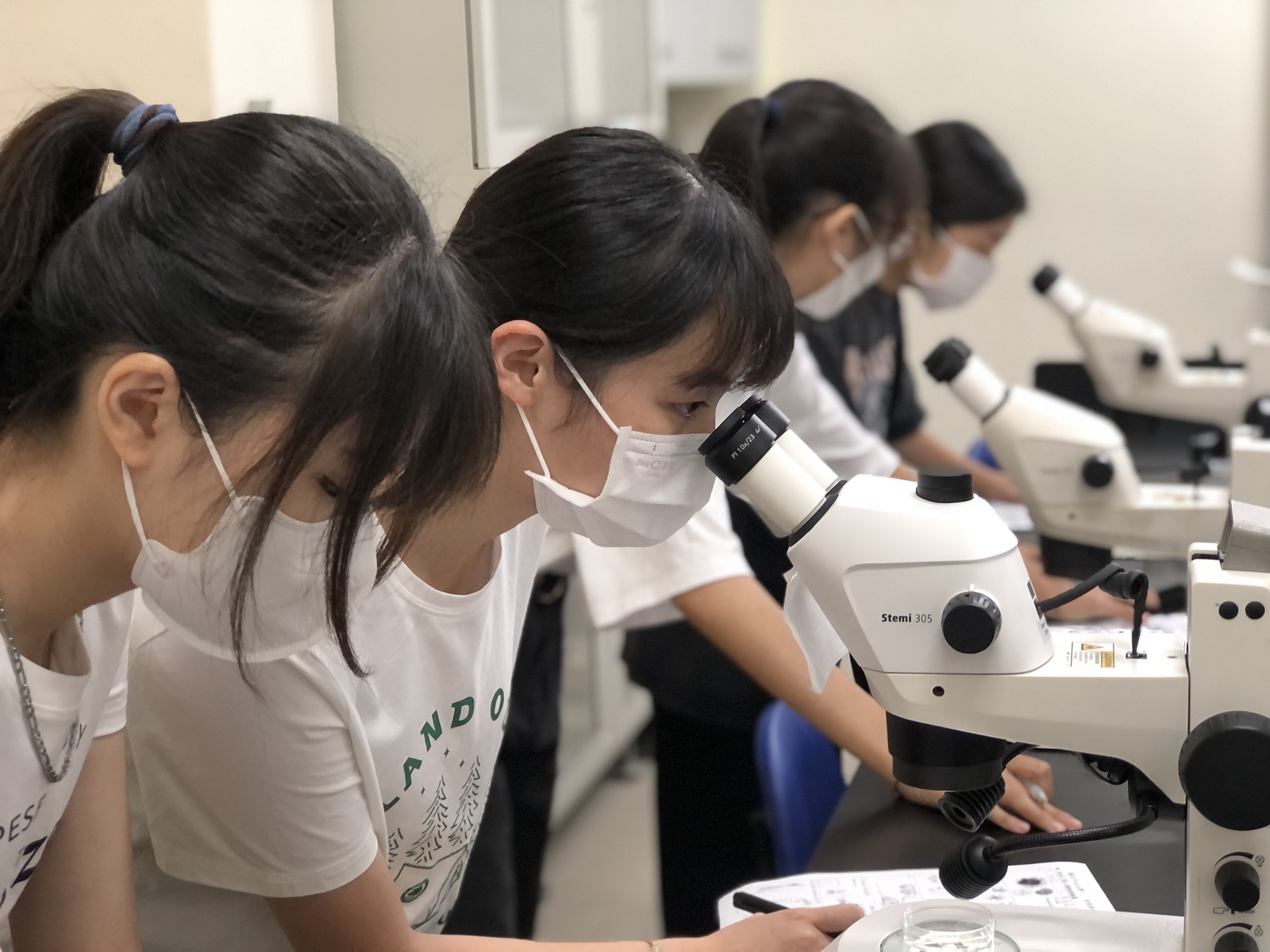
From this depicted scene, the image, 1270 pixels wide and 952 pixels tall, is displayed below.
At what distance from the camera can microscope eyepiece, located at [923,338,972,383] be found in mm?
1733

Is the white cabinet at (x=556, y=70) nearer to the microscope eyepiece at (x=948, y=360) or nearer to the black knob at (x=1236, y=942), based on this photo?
the microscope eyepiece at (x=948, y=360)

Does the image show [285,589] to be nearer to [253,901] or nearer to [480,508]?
[480,508]

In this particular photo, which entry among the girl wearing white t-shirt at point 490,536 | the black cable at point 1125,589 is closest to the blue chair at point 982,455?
the girl wearing white t-shirt at point 490,536

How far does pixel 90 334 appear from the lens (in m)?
0.74

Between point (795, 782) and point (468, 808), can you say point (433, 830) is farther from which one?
point (795, 782)

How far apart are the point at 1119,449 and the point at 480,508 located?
107 cm

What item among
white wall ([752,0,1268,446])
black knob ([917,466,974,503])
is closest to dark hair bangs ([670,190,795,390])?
black knob ([917,466,974,503])

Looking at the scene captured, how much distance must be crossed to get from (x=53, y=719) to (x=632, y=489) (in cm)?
44

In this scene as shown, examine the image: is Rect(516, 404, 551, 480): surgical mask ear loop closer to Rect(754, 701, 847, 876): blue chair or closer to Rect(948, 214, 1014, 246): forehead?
Rect(754, 701, 847, 876): blue chair

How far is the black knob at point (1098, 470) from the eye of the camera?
1.74 meters

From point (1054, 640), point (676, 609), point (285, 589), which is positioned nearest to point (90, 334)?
point (285, 589)

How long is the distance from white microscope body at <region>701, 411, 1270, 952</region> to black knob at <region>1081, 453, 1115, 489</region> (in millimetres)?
923


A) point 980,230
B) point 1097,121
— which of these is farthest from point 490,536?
point 1097,121

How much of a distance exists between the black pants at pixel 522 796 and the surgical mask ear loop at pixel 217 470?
826mm
